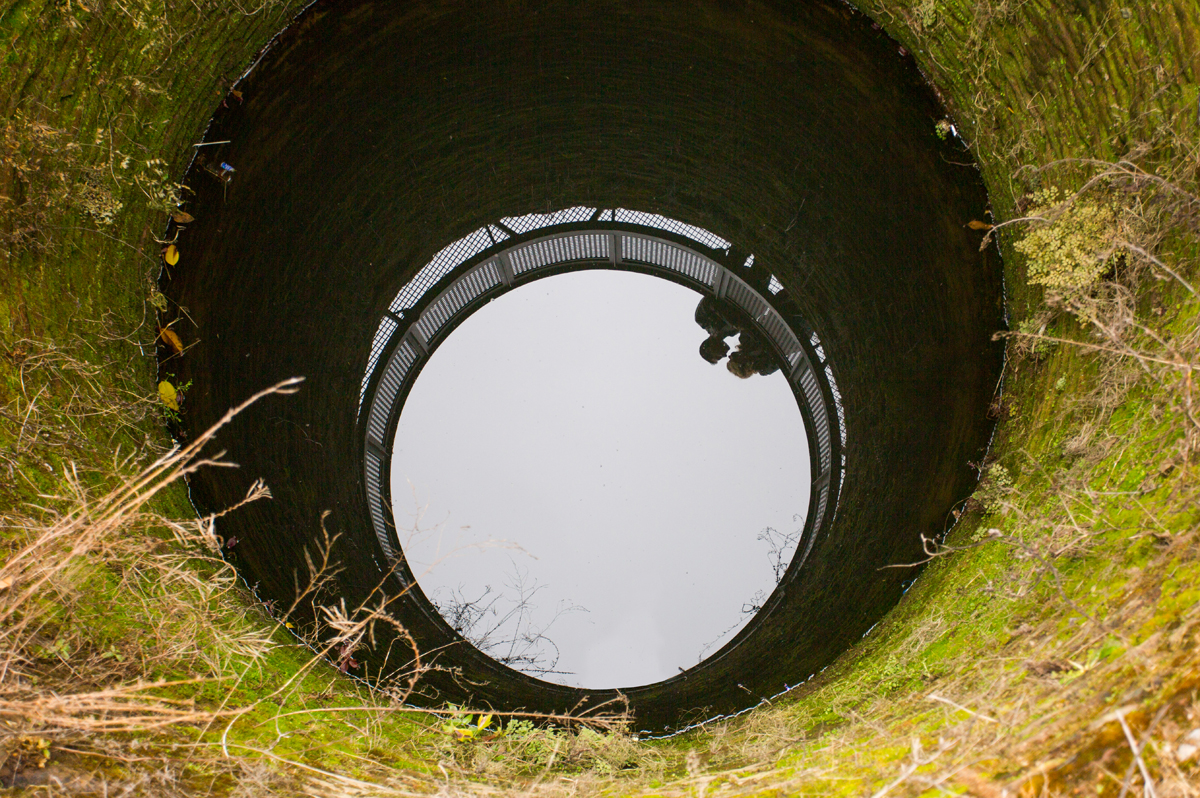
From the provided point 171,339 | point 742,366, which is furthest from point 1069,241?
point 171,339

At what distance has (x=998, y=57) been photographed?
17.5 feet

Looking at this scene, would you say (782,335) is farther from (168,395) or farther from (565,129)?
(168,395)

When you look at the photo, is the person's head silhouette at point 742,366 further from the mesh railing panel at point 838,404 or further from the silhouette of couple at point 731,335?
the mesh railing panel at point 838,404

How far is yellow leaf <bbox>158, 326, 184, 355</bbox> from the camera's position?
5.80m

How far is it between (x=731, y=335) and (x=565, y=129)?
265 cm

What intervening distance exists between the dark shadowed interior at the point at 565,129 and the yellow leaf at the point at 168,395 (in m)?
0.14

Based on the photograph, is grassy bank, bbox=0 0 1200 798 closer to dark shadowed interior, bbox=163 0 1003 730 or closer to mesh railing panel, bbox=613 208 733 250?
dark shadowed interior, bbox=163 0 1003 730

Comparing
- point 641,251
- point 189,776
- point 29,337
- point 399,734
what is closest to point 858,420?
point 641,251

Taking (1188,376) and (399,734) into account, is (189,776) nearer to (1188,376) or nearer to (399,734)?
(399,734)

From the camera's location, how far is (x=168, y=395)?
226 inches

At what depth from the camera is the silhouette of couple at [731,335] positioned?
6.77 meters

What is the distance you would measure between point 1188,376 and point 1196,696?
174 centimetres

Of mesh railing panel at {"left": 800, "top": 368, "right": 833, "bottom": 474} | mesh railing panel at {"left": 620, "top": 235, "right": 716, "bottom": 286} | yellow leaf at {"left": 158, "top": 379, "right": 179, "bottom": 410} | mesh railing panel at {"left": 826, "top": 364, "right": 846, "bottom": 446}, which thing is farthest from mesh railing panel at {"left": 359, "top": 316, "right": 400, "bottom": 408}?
mesh railing panel at {"left": 826, "top": 364, "right": 846, "bottom": 446}

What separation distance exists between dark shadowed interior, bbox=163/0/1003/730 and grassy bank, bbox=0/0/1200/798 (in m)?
0.34
